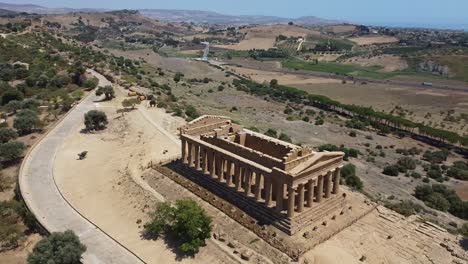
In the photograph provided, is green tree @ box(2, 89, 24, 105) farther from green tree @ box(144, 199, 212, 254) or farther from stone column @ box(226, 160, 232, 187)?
stone column @ box(226, 160, 232, 187)

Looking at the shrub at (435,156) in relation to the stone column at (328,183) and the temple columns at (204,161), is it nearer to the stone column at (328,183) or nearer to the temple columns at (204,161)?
the stone column at (328,183)

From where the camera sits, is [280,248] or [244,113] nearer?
[280,248]

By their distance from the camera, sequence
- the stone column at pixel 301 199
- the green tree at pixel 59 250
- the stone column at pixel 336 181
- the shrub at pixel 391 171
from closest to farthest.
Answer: the green tree at pixel 59 250
the stone column at pixel 301 199
the stone column at pixel 336 181
the shrub at pixel 391 171

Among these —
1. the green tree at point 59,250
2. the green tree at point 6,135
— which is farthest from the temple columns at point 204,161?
the green tree at point 6,135

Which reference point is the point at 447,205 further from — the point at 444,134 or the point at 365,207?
the point at 444,134

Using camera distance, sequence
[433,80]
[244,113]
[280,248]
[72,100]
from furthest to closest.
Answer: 1. [433,80]
2. [244,113]
3. [72,100]
4. [280,248]

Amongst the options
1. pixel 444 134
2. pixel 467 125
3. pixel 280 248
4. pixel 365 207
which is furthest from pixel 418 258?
pixel 467 125

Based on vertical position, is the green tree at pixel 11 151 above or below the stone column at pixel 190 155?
below
